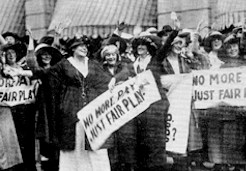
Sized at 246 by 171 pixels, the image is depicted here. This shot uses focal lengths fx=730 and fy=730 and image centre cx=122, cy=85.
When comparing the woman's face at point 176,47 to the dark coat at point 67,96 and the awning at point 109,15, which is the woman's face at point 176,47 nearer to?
the dark coat at point 67,96

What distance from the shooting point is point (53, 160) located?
8.30 metres

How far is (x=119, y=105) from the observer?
7613 millimetres

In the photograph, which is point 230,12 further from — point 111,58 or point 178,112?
point 111,58

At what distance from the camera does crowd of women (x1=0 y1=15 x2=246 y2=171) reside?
25.0 feet

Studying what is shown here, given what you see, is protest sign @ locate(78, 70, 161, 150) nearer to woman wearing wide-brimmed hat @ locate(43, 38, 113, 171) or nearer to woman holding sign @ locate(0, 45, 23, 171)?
woman wearing wide-brimmed hat @ locate(43, 38, 113, 171)

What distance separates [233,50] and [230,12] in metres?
2.54

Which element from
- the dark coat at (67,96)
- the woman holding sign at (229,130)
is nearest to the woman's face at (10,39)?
the dark coat at (67,96)

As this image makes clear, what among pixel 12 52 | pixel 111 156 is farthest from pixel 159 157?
pixel 12 52

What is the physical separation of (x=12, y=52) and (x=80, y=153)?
145cm

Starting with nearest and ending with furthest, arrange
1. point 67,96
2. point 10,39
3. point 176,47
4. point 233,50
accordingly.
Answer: point 67,96 < point 233,50 < point 176,47 < point 10,39

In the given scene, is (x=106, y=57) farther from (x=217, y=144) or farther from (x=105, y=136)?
(x=217, y=144)

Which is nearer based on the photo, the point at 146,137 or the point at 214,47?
the point at 146,137

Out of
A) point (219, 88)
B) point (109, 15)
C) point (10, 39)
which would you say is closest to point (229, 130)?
point (219, 88)

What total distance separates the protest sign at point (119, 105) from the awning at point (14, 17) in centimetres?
649
